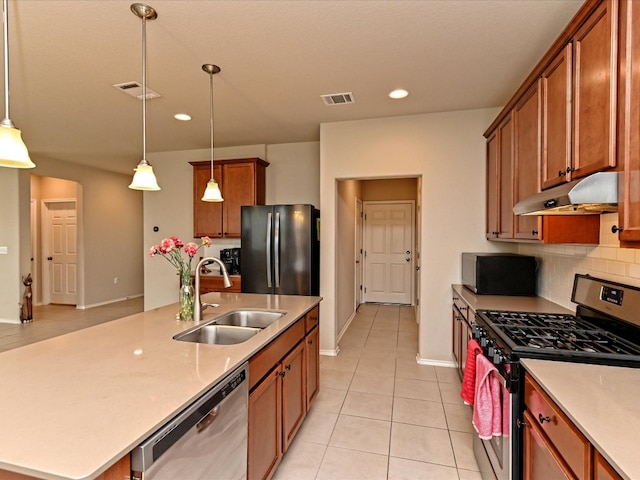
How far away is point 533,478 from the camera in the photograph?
4.39 ft

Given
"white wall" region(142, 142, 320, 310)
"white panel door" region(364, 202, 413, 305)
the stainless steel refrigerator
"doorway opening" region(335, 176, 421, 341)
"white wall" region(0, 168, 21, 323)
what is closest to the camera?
the stainless steel refrigerator

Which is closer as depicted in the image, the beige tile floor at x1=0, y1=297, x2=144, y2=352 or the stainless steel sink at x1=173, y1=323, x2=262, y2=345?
the stainless steel sink at x1=173, y1=323, x2=262, y2=345

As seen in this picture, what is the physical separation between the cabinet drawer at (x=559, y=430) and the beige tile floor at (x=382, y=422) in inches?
37.0

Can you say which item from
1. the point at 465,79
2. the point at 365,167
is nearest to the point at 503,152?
the point at 465,79

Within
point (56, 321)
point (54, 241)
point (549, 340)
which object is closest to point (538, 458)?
point (549, 340)

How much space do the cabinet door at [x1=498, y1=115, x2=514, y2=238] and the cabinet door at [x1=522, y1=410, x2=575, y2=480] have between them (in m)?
1.67

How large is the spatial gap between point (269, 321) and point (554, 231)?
6.11ft

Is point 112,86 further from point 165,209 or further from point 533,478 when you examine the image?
point 533,478

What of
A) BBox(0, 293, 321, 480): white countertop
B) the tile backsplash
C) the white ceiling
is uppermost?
the white ceiling

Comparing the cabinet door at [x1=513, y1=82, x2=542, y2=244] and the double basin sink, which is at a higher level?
the cabinet door at [x1=513, y1=82, x2=542, y2=244]

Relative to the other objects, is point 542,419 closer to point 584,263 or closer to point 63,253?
point 584,263

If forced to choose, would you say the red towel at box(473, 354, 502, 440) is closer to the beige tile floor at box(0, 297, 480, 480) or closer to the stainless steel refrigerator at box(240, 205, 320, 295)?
the beige tile floor at box(0, 297, 480, 480)

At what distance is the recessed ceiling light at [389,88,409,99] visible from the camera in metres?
3.00

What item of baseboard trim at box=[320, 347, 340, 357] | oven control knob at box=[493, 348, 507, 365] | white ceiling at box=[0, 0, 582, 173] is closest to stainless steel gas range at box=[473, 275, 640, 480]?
oven control knob at box=[493, 348, 507, 365]
